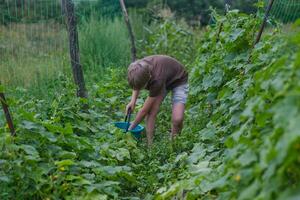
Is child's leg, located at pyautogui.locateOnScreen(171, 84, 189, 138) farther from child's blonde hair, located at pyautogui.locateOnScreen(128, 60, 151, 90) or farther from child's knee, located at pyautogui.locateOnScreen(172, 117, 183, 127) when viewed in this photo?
child's blonde hair, located at pyautogui.locateOnScreen(128, 60, 151, 90)

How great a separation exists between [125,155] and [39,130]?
1.17 meters

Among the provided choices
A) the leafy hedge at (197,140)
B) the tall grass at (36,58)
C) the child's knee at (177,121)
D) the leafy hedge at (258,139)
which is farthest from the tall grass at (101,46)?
the leafy hedge at (258,139)

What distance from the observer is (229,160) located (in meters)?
2.98

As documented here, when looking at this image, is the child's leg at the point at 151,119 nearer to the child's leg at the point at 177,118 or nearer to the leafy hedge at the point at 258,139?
the child's leg at the point at 177,118

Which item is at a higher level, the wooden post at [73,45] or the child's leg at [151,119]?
the wooden post at [73,45]

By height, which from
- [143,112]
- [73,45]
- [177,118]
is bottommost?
[177,118]

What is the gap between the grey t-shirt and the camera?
20.1 feet

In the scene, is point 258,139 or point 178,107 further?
point 178,107

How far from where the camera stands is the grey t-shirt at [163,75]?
242 inches

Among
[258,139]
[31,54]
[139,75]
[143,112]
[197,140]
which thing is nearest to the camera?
[258,139]

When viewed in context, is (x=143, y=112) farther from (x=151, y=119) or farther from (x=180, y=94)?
(x=180, y=94)

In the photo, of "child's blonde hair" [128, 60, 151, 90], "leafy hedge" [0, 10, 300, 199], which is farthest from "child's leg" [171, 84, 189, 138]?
"child's blonde hair" [128, 60, 151, 90]

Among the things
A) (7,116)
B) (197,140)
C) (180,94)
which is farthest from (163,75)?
(7,116)

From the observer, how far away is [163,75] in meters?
6.24
